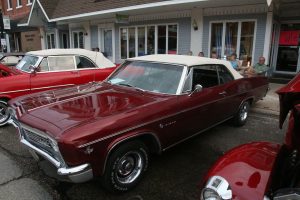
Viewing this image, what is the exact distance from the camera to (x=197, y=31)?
11.2m

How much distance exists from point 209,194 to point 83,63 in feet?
18.9

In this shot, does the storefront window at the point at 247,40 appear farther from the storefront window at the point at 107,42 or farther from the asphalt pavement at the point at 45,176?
the storefront window at the point at 107,42

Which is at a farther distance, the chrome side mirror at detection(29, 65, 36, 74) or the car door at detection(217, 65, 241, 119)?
the chrome side mirror at detection(29, 65, 36, 74)

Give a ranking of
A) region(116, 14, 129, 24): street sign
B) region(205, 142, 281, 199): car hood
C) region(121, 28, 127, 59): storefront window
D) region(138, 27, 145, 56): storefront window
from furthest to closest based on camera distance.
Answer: region(121, 28, 127, 59): storefront window < region(138, 27, 145, 56): storefront window < region(116, 14, 129, 24): street sign < region(205, 142, 281, 199): car hood

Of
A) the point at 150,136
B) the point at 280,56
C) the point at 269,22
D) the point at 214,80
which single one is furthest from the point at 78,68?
the point at 280,56

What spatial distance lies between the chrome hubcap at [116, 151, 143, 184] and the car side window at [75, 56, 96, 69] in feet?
13.8

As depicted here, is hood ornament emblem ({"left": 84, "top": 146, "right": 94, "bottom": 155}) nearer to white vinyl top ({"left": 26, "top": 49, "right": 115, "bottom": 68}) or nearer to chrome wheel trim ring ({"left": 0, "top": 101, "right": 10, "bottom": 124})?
chrome wheel trim ring ({"left": 0, "top": 101, "right": 10, "bottom": 124})

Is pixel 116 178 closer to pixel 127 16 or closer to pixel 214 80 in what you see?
pixel 214 80

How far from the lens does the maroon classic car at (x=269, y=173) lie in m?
1.88

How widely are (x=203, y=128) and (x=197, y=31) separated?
752 cm

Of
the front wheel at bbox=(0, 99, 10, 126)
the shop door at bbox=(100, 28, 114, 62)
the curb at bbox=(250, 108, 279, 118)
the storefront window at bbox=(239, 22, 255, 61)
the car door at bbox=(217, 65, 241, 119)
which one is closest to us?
the car door at bbox=(217, 65, 241, 119)

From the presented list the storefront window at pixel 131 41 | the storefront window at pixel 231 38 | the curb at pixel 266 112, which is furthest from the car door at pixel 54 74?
the storefront window at pixel 131 41

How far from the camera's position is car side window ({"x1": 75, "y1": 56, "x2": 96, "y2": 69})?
23.1 ft

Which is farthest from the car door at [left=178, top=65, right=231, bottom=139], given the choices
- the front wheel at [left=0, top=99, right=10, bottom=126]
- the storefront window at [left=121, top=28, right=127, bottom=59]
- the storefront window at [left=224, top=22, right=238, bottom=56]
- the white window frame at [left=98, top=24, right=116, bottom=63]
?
the white window frame at [left=98, top=24, right=116, bottom=63]
